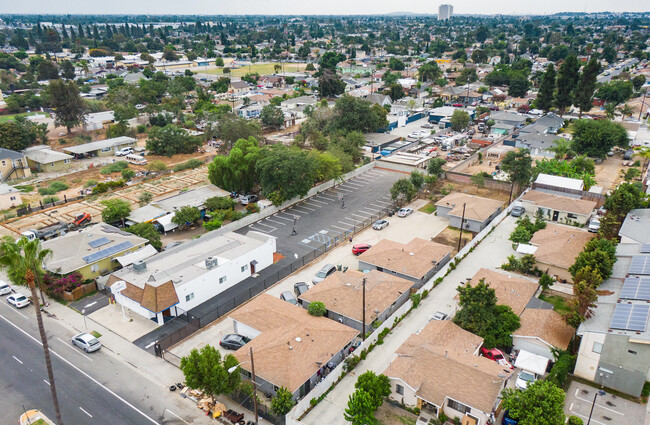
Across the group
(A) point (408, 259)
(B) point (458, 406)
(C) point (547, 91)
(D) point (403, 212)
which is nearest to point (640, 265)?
(A) point (408, 259)

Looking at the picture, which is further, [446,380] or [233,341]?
[233,341]

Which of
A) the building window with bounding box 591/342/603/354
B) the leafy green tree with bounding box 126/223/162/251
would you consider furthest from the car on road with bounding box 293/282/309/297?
the building window with bounding box 591/342/603/354

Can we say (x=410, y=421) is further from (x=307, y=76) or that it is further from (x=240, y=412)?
(x=307, y=76)

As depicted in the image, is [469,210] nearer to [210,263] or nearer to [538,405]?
[210,263]

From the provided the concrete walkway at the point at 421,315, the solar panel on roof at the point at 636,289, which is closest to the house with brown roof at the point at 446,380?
the concrete walkway at the point at 421,315

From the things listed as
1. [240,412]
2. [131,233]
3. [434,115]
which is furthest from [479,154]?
[240,412]

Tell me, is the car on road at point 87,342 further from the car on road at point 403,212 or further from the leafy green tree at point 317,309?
the car on road at point 403,212

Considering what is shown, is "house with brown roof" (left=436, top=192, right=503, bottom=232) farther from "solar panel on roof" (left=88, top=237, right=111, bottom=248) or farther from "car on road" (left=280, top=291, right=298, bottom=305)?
"solar panel on roof" (left=88, top=237, right=111, bottom=248)
